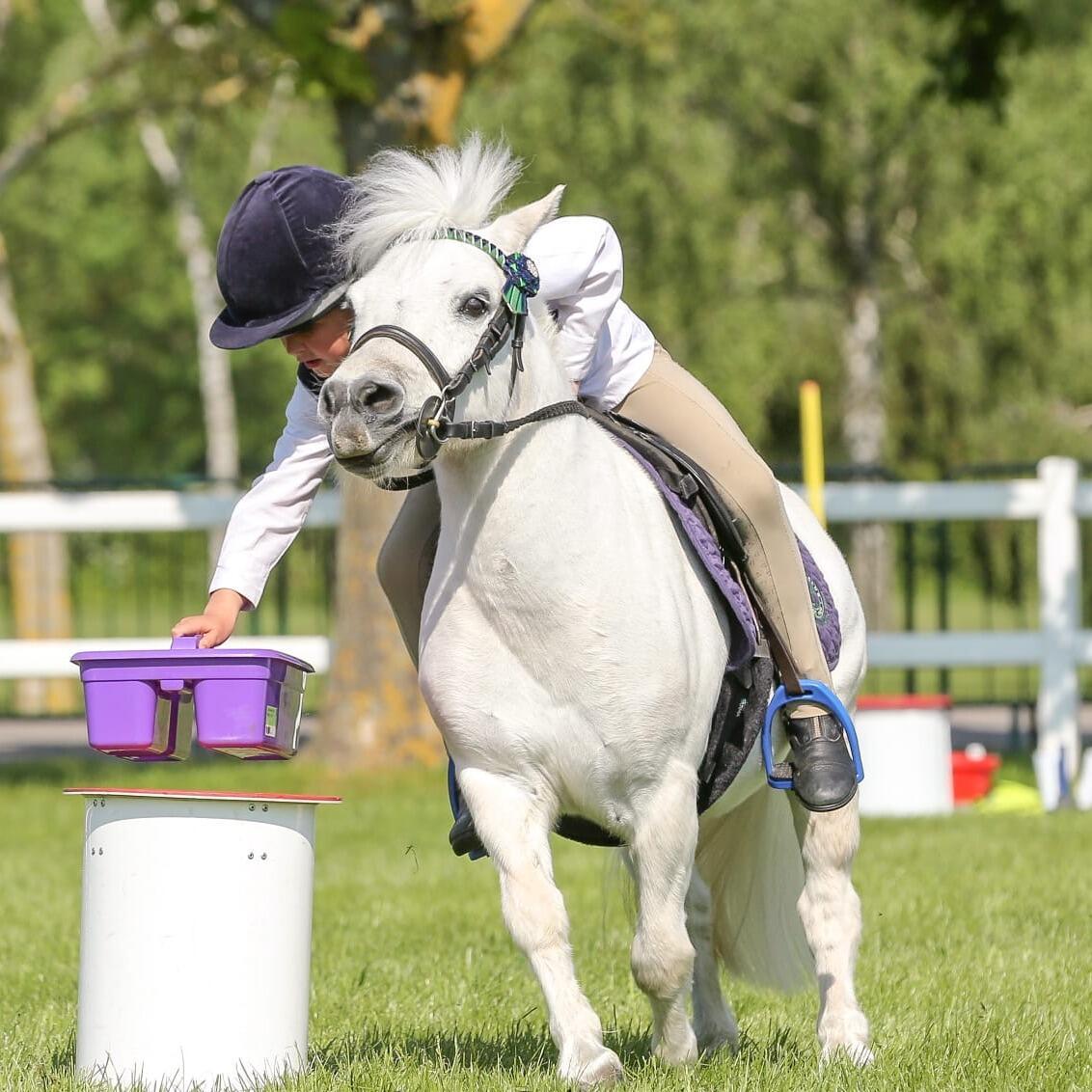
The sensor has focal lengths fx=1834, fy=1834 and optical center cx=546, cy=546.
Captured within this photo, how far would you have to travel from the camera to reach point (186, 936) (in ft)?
12.7

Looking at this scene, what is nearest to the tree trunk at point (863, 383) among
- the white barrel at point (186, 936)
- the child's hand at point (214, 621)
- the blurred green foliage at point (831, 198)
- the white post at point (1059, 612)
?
the blurred green foliage at point (831, 198)

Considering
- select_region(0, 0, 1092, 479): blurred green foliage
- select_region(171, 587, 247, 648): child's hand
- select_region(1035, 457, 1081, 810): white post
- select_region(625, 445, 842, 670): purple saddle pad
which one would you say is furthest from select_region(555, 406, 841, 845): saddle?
select_region(0, 0, 1092, 479): blurred green foliage

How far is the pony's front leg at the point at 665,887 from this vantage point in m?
3.97

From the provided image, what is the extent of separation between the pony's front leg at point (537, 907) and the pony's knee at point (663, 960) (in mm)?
189

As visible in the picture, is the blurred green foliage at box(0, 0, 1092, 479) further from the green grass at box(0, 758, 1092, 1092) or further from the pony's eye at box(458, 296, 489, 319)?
the pony's eye at box(458, 296, 489, 319)

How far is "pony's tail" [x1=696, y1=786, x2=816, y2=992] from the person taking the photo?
488 cm

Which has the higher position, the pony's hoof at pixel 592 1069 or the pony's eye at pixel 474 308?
the pony's eye at pixel 474 308

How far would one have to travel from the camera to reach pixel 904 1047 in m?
4.41

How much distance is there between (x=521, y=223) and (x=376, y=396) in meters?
0.67

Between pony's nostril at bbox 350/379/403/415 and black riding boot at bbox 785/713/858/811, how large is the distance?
61.1 inches

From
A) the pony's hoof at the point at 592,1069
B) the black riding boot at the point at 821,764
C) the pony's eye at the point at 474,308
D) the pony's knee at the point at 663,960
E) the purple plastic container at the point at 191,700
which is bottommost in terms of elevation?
the pony's hoof at the point at 592,1069

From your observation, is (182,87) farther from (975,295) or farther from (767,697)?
(767,697)

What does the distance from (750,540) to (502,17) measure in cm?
761

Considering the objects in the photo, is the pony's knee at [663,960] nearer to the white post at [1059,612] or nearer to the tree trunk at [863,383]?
the white post at [1059,612]
